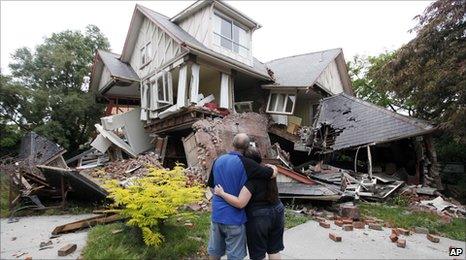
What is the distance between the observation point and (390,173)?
11.9m

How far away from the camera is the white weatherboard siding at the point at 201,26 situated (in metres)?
12.7

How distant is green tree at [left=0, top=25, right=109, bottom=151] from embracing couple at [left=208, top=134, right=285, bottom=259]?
579 inches

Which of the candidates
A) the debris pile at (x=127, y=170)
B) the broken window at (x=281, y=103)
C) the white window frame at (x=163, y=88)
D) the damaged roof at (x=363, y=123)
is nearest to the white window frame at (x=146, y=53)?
the white window frame at (x=163, y=88)

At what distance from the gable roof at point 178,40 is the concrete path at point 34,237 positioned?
23.3ft

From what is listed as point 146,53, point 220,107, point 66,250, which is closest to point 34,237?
point 66,250

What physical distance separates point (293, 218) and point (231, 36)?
9566 millimetres

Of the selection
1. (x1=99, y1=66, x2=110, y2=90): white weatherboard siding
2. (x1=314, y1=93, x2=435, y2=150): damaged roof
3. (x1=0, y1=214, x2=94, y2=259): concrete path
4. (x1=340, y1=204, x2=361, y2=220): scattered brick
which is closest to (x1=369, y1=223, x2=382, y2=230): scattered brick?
(x1=340, y1=204, x2=361, y2=220): scattered brick

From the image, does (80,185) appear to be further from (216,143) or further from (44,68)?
(44,68)

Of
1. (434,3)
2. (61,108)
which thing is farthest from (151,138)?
(434,3)

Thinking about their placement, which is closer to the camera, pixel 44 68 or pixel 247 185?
pixel 247 185

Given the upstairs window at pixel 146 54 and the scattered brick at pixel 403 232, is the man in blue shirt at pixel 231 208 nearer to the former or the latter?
the scattered brick at pixel 403 232

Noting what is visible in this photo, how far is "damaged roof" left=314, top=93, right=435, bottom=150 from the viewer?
1034 centimetres

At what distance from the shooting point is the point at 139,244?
4.27m

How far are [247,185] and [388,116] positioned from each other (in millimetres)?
10076
